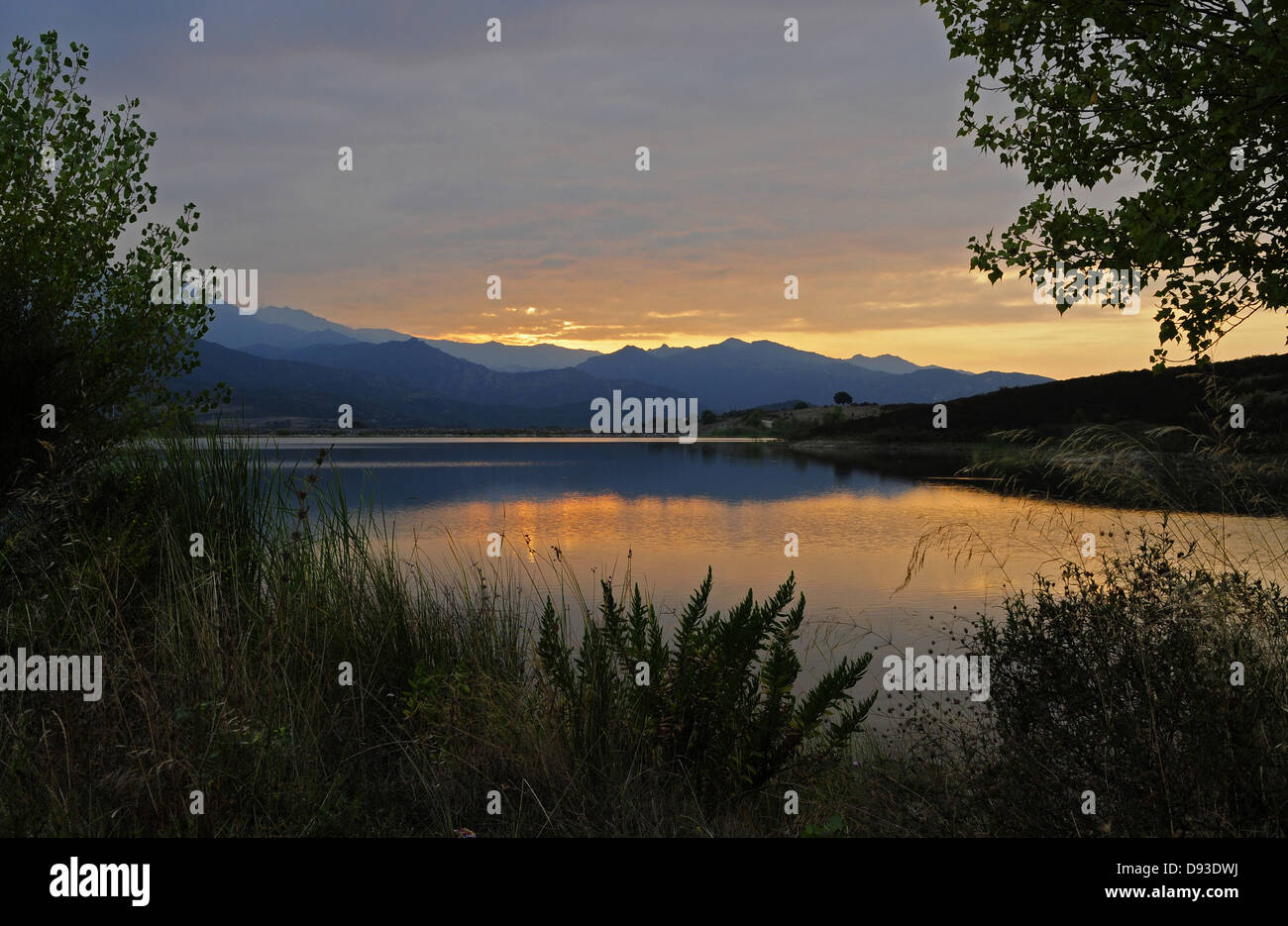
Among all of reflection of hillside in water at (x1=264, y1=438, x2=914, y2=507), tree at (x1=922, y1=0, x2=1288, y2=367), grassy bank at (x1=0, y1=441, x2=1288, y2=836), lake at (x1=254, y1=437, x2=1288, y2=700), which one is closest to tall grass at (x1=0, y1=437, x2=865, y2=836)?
grassy bank at (x1=0, y1=441, x2=1288, y2=836)

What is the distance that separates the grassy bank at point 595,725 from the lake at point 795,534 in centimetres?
117

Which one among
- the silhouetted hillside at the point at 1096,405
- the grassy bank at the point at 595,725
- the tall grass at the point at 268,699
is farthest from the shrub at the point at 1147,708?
the silhouetted hillside at the point at 1096,405

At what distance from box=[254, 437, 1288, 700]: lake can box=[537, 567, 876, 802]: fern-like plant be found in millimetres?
1103

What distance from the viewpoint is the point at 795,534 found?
959 inches

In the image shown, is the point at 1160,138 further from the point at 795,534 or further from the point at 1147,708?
the point at 795,534

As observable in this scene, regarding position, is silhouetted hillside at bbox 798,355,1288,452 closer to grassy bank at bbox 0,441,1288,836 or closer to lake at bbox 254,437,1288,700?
lake at bbox 254,437,1288,700

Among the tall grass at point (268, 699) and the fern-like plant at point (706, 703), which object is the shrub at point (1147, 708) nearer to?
the fern-like plant at point (706, 703)

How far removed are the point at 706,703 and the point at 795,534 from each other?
1898cm

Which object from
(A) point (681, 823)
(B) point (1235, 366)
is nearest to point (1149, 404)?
(B) point (1235, 366)

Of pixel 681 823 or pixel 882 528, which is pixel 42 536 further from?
pixel 882 528

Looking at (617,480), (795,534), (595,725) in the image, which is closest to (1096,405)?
(617,480)

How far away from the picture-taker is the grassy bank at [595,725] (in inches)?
179
